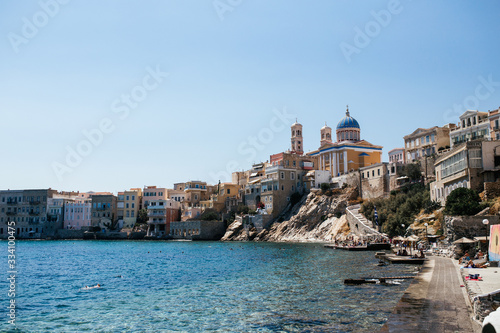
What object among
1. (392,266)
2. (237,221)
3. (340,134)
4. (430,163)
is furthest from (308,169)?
(392,266)

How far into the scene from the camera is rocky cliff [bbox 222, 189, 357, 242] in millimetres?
65250

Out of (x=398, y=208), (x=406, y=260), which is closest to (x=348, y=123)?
(x=398, y=208)

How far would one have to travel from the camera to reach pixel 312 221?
68125mm

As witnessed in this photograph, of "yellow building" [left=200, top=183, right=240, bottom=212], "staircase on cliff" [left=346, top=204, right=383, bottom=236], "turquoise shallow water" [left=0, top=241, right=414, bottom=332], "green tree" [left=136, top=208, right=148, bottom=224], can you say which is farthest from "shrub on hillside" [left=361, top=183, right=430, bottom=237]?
"green tree" [left=136, top=208, right=148, bottom=224]

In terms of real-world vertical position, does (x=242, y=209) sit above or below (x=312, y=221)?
above

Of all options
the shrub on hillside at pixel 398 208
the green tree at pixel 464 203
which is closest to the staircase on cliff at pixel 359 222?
the shrub on hillside at pixel 398 208

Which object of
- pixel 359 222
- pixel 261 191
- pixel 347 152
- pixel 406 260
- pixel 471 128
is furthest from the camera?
pixel 261 191

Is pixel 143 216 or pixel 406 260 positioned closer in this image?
pixel 406 260

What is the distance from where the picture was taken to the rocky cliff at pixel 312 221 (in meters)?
65.2

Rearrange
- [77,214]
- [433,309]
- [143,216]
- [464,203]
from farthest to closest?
[77,214] → [143,216] → [464,203] → [433,309]

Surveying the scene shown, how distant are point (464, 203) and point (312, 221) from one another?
3729cm

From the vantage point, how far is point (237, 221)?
77.8 m

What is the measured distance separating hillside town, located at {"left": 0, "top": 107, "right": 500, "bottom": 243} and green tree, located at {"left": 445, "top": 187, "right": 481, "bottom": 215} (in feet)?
16.0

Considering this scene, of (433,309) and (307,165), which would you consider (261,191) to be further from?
(433,309)
